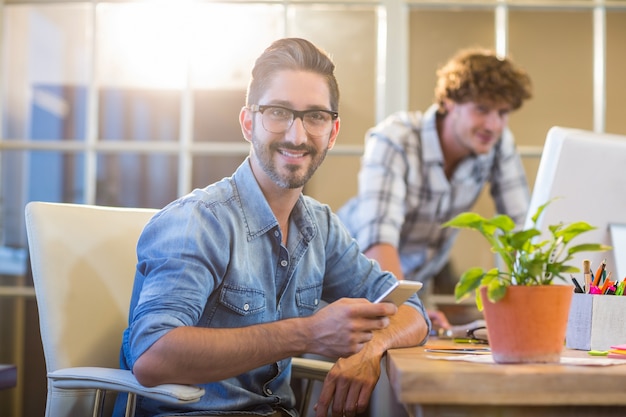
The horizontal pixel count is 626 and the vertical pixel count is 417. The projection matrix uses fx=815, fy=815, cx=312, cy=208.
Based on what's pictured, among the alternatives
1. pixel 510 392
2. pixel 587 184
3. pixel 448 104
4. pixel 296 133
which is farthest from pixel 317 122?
pixel 448 104

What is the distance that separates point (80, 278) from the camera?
5.52 ft

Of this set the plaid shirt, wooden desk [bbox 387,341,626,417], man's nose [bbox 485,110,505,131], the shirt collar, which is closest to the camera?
wooden desk [bbox 387,341,626,417]

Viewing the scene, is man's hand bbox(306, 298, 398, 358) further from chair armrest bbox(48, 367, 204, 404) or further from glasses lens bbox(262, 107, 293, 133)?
glasses lens bbox(262, 107, 293, 133)

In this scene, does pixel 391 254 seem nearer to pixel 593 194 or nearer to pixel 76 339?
pixel 593 194

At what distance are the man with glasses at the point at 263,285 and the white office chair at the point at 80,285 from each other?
0.36ft

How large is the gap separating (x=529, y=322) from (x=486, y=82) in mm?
1825

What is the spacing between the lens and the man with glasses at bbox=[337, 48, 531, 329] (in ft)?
9.13

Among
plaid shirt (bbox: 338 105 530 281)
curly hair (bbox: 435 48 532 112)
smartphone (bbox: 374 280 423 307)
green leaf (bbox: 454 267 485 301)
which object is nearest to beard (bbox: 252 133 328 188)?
smartphone (bbox: 374 280 423 307)

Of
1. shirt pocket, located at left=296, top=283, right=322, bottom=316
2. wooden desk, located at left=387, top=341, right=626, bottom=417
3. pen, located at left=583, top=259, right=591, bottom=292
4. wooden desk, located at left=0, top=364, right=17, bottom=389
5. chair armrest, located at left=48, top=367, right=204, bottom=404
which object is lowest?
wooden desk, located at left=0, top=364, right=17, bottom=389

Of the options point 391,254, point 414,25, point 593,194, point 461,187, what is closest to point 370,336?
point 593,194

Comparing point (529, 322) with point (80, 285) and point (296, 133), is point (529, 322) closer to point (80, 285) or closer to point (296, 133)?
point (296, 133)

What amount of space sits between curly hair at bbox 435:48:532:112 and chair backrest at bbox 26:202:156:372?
1484 millimetres

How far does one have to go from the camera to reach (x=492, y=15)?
11.3 ft

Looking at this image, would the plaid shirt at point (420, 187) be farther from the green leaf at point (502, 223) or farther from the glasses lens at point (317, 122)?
the green leaf at point (502, 223)
